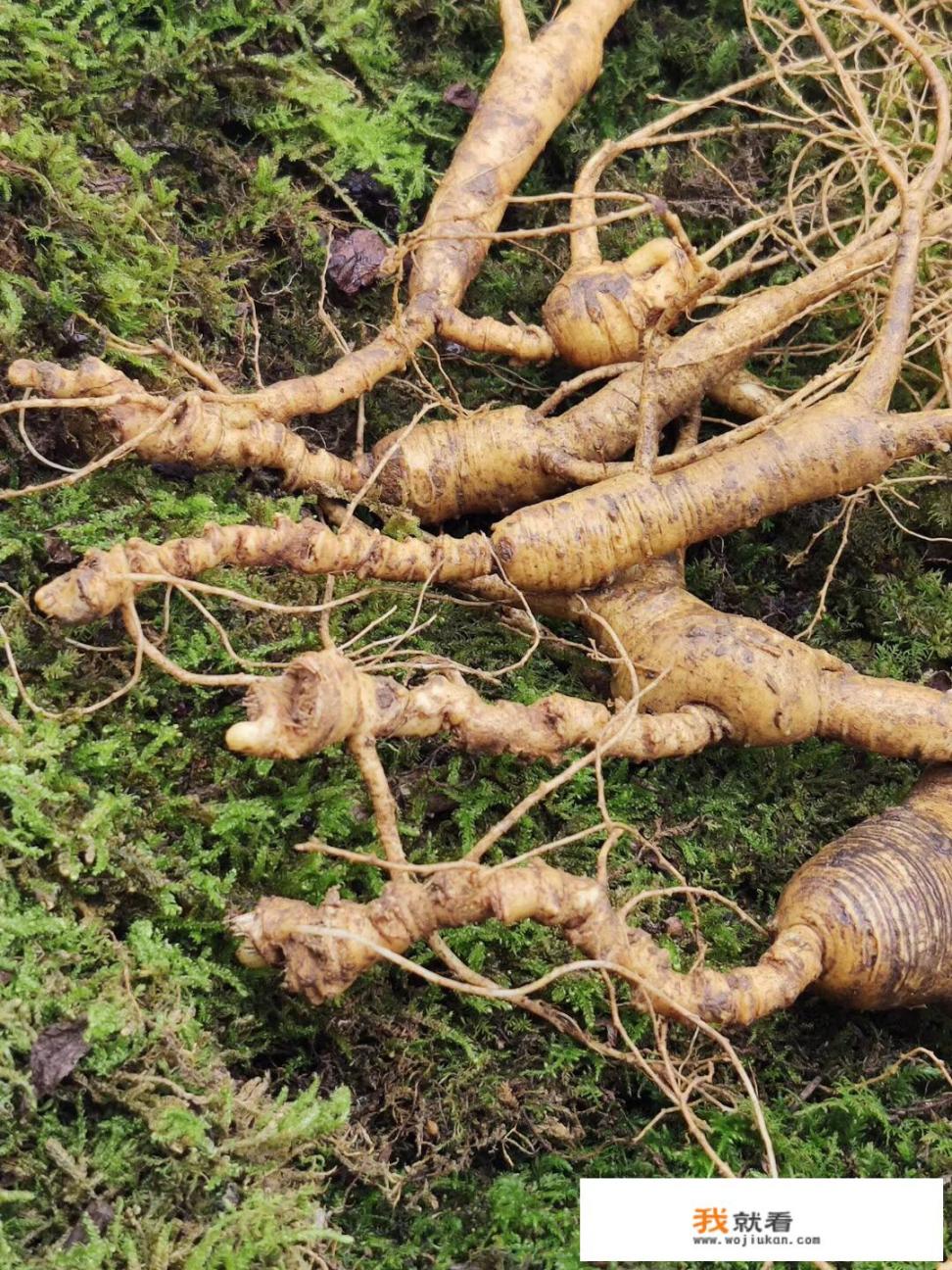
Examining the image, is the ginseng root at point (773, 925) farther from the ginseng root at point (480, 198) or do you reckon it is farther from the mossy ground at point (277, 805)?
the ginseng root at point (480, 198)

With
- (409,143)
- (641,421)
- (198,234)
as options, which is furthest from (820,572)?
(198,234)

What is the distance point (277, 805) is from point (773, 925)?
1.06 meters

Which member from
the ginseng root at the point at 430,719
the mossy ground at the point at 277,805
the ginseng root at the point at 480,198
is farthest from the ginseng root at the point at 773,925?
the ginseng root at the point at 480,198

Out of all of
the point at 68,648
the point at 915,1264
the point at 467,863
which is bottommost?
the point at 915,1264

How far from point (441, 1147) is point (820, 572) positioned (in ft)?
5.38

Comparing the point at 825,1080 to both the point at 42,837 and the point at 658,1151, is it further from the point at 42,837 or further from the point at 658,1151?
the point at 42,837

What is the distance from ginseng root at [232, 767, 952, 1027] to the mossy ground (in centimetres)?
15

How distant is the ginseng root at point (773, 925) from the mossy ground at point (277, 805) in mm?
150

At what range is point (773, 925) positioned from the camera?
2316mm

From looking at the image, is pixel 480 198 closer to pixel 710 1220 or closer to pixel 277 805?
pixel 277 805

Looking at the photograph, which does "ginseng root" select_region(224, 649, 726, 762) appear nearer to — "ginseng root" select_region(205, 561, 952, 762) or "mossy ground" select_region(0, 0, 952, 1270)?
"ginseng root" select_region(205, 561, 952, 762)

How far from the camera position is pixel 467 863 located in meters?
1.91

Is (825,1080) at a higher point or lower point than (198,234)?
lower

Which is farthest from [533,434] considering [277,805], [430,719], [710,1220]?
[710,1220]
